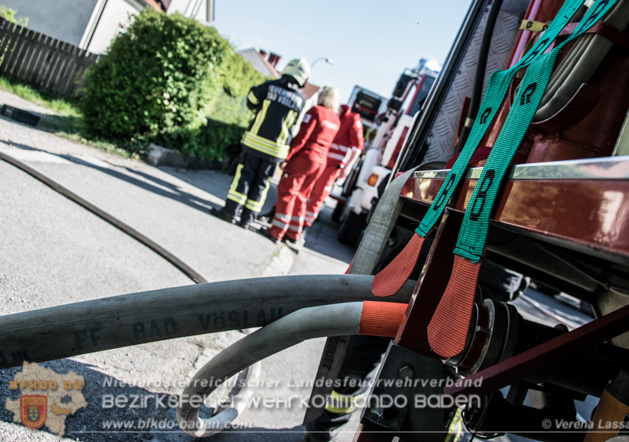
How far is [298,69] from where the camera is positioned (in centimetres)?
593

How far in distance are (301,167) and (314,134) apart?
46cm

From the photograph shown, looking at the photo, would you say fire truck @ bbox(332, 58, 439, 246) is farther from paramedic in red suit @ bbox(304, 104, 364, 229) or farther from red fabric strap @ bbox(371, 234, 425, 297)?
red fabric strap @ bbox(371, 234, 425, 297)

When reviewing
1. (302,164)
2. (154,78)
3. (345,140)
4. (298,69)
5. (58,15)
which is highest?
(58,15)

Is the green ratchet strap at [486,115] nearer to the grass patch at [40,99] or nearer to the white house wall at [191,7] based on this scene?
the grass patch at [40,99]

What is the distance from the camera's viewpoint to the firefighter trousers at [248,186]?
5.93 meters

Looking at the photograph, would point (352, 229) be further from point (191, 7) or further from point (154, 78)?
point (191, 7)

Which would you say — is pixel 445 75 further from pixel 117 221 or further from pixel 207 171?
pixel 207 171

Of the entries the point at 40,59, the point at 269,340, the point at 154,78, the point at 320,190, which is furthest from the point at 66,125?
the point at 269,340

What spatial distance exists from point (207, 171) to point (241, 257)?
6.32 meters

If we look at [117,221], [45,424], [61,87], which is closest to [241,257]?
[117,221]

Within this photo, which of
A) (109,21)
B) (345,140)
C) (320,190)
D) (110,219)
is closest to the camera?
(110,219)

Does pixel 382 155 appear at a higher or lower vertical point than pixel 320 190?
higher

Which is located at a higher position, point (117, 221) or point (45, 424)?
point (117, 221)

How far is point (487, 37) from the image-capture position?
7.54 ft
